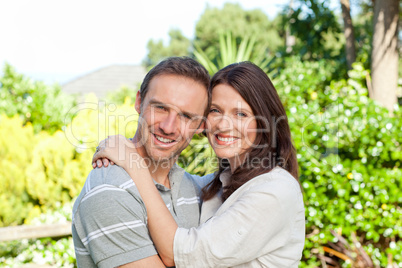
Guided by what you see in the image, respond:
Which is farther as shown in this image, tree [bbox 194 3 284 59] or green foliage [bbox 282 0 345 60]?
tree [bbox 194 3 284 59]

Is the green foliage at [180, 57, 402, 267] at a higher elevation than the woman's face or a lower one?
lower

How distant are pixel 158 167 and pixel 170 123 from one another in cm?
29

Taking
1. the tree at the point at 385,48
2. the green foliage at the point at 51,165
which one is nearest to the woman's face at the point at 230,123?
the tree at the point at 385,48

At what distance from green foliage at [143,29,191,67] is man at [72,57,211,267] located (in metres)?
39.6

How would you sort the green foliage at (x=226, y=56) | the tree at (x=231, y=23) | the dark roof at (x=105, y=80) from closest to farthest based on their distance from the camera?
the green foliage at (x=226, y=56) → the dark roof at (x=105, y=80) → the tree at (x=231, y=23)

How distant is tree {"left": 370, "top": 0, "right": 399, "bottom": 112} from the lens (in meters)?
4.95

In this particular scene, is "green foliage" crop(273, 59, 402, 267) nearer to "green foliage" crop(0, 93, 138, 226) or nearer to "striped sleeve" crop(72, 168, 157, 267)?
"striped sleeve" crop(72, 168, 157, 267)

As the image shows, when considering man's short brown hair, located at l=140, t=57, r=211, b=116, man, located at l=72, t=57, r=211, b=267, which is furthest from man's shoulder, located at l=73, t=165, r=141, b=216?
man's short brown hair, located at l=140, t=57, r=211, b=116

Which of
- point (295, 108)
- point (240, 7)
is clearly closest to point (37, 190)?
point (295, 108)

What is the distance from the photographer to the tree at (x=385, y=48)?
495 cm

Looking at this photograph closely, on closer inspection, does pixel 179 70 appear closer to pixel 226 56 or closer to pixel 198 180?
pixel 198 180

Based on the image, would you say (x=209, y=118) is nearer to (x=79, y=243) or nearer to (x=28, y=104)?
(x=79, y=243)

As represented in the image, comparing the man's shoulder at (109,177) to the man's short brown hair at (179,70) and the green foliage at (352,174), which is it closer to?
the man's short brown hair at (179,70)

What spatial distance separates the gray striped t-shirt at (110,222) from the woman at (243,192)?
88 millimetres
